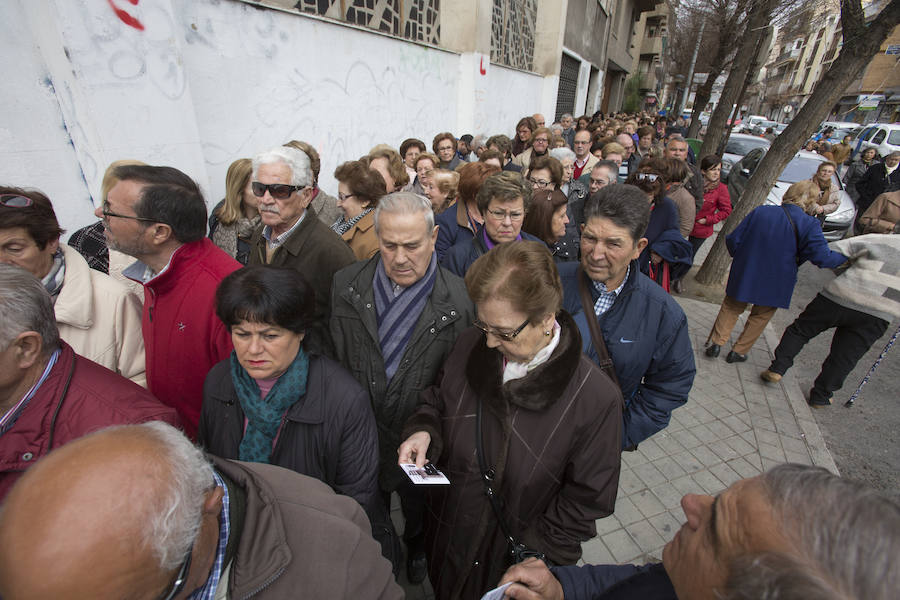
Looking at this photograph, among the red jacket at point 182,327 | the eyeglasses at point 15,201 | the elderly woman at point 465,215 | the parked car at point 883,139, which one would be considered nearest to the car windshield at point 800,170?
the parked car at point 883,139

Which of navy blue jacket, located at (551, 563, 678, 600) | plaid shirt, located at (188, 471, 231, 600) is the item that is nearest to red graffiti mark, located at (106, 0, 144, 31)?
plaid shirt, located at (188, 471, 231, 600)

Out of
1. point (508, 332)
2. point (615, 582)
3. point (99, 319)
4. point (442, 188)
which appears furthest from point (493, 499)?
point (442, 188)

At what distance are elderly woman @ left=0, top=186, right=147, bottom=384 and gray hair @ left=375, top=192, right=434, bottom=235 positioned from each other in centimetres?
115

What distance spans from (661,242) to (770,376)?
208cm

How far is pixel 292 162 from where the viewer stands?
2.48 meters

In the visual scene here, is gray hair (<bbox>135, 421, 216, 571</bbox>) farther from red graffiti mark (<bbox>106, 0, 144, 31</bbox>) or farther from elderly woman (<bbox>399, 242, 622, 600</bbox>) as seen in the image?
red graffiti mark (<bbox>106, 0, 144, 31</bbox>)

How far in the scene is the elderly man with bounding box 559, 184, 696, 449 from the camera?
2008 millimetres

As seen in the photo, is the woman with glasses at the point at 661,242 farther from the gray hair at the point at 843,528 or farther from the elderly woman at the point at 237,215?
the elderly woman at the point at 237,215

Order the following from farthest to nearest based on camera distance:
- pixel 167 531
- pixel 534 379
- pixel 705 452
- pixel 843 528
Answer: pixel 705 452
pixel 534 379
pixel 167 531
pixel 843 528

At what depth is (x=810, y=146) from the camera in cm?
1625

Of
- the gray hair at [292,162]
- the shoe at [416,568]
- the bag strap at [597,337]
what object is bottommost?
the shoe at [416,568]

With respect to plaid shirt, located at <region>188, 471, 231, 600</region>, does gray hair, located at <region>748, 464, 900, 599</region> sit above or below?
above

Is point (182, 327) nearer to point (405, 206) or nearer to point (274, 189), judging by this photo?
point (274, 189)

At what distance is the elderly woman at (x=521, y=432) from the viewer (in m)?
1.43
